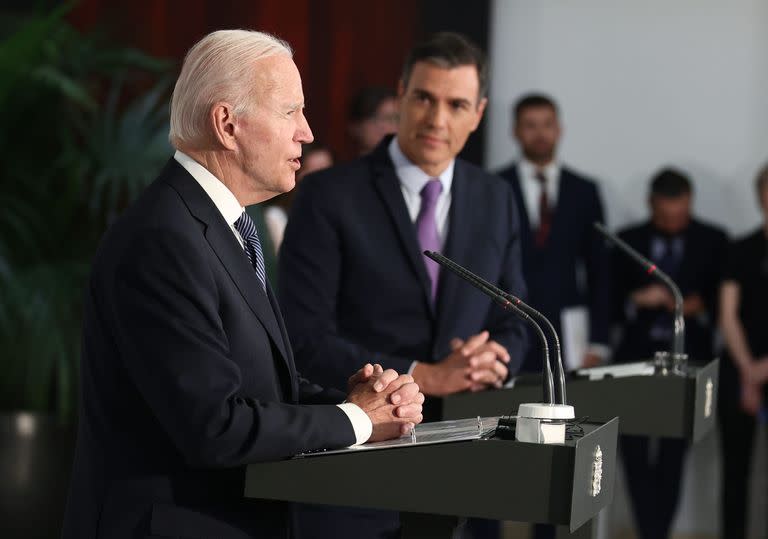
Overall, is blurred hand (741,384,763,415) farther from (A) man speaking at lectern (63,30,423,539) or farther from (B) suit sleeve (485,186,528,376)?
(A) man speaking at lectern (63,30,423,539)

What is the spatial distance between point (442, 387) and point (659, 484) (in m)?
3.14

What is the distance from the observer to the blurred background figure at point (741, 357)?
557cm

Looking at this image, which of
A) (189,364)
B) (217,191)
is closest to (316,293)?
(217,191)

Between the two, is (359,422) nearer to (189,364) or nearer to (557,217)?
(189,364)

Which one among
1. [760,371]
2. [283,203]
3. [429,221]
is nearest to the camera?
[429,221]

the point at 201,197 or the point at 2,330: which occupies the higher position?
the point at 201,197

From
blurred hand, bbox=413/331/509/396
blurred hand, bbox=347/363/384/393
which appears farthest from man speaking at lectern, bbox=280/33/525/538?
blurred hand, bbox=347/363/384/393

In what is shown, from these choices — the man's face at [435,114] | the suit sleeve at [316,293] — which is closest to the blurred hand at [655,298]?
the man's face at [435,114]

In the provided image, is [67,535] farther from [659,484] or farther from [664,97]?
[664,97]

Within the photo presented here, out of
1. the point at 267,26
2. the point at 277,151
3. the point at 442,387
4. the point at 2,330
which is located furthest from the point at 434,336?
the point at 267,26

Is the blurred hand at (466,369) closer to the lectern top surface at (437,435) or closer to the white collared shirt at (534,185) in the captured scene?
the lectern top surface at (437,435)

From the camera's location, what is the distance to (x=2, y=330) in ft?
15.6

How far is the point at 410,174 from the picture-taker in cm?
317

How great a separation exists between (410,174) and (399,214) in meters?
0.14
